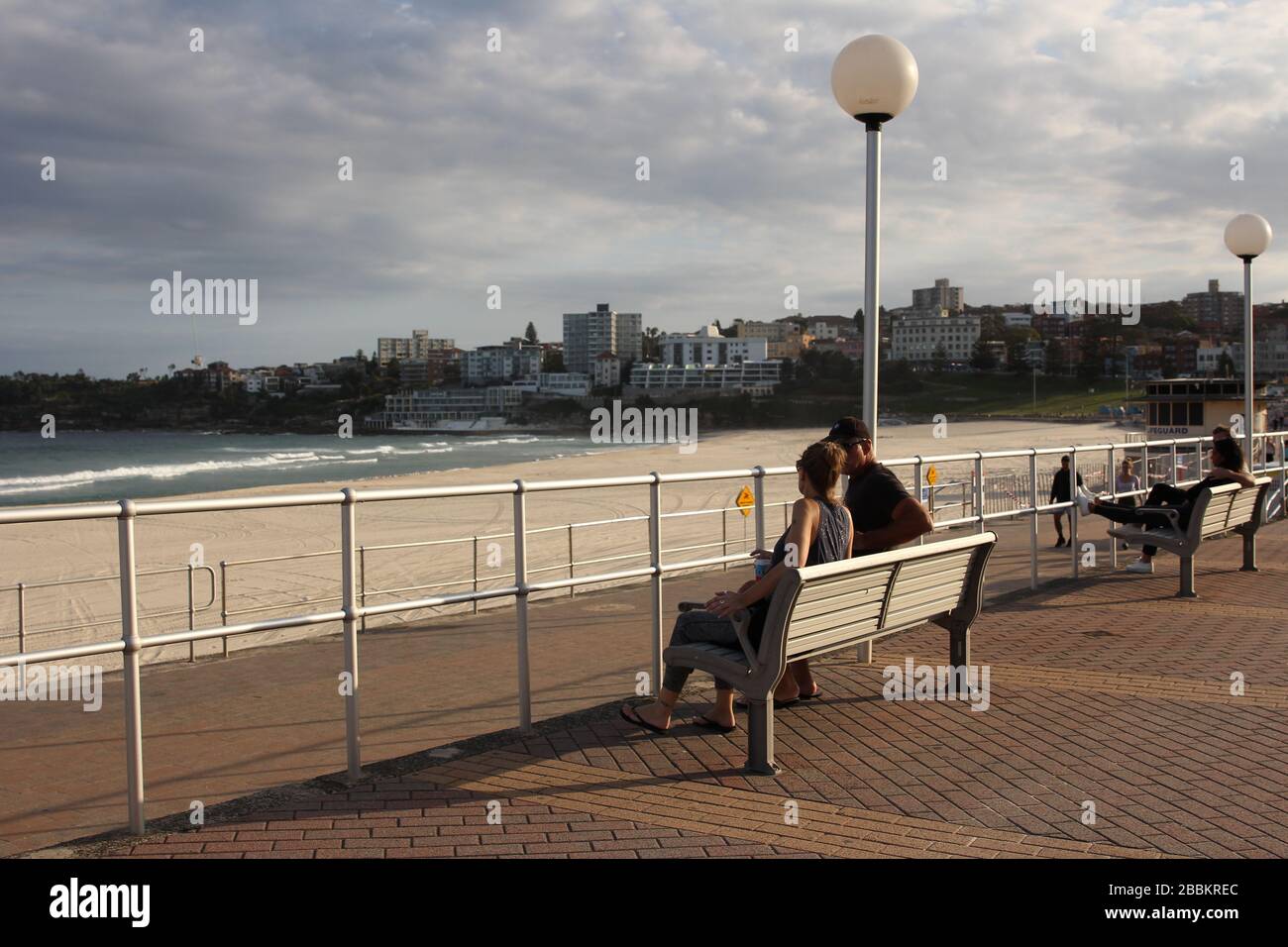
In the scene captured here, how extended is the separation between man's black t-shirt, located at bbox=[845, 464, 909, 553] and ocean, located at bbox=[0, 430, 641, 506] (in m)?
49.5

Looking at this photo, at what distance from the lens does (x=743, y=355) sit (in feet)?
594

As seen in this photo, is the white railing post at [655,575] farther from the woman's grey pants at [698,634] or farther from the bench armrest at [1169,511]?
the bench armrest at [1169,511]

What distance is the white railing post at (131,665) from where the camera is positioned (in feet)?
13.6

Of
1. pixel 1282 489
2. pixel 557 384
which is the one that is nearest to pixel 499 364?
pixel 557 384

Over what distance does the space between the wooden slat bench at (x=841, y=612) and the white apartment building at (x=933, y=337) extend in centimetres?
17389

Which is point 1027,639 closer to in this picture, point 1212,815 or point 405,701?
point 1212,815

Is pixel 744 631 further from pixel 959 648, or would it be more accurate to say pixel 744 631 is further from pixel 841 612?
pixel 959 648

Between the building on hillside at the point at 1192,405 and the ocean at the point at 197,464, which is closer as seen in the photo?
the building on hillside at the point at 1192,405

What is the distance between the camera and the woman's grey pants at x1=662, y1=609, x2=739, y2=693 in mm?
5340

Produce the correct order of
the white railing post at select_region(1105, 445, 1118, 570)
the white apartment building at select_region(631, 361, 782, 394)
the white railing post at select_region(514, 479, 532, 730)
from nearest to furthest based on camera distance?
1. the white railing post at select_region(514, 479, 532, 730)
2. the white railing post at select_region(1105, 445, 1118, 570)
3. the white apartment building at select_region(631, 361, 782, 394)

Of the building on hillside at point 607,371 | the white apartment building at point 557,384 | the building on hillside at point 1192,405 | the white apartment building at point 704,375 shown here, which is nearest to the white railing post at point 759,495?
the building on hillside at point 1192,405

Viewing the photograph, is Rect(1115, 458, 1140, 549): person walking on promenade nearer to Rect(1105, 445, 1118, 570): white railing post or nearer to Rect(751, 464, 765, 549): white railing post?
Rect(1105, 445, 1118, 570): white railing post

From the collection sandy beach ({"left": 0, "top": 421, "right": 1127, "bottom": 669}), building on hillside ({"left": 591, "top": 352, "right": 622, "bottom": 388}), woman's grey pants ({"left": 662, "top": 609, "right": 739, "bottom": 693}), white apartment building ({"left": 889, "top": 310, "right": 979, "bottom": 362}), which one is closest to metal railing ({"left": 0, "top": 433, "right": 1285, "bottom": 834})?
woman's grey pants ({"left": 662, "top": 609, "right": 739, "bottom": 693})
